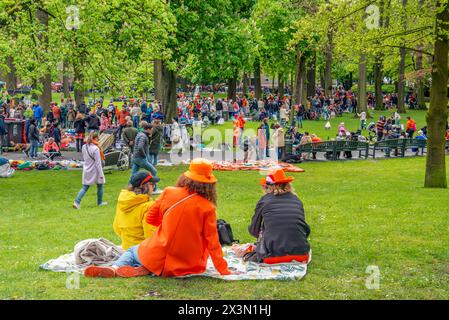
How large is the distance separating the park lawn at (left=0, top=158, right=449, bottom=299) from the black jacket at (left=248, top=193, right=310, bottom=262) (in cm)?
42

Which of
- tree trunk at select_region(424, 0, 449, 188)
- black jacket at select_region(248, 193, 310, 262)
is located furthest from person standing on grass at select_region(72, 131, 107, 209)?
tree trunk at select_region(424, 0, 449, 188)

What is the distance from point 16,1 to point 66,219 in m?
6.38

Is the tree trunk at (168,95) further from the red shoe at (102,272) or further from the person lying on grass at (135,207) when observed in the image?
the red shoe at (102,272)

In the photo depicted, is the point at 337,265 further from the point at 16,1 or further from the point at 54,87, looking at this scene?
the point at 54,87

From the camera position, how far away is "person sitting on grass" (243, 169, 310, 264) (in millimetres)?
8398

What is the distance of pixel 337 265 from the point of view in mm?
8773

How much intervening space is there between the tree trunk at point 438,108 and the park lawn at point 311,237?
2.25 feet

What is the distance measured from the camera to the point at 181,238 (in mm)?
7477

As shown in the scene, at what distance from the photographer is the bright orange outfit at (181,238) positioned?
7461mm

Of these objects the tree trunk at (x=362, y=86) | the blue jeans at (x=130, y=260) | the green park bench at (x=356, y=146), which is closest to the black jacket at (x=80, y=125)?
the green park bench at (x=356, y=146)

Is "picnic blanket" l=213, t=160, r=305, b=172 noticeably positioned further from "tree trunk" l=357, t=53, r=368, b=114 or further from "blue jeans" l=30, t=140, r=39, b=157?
"tree trunk" l=357, t=53, r=368, b=114

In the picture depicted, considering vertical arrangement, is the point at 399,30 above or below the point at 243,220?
above
